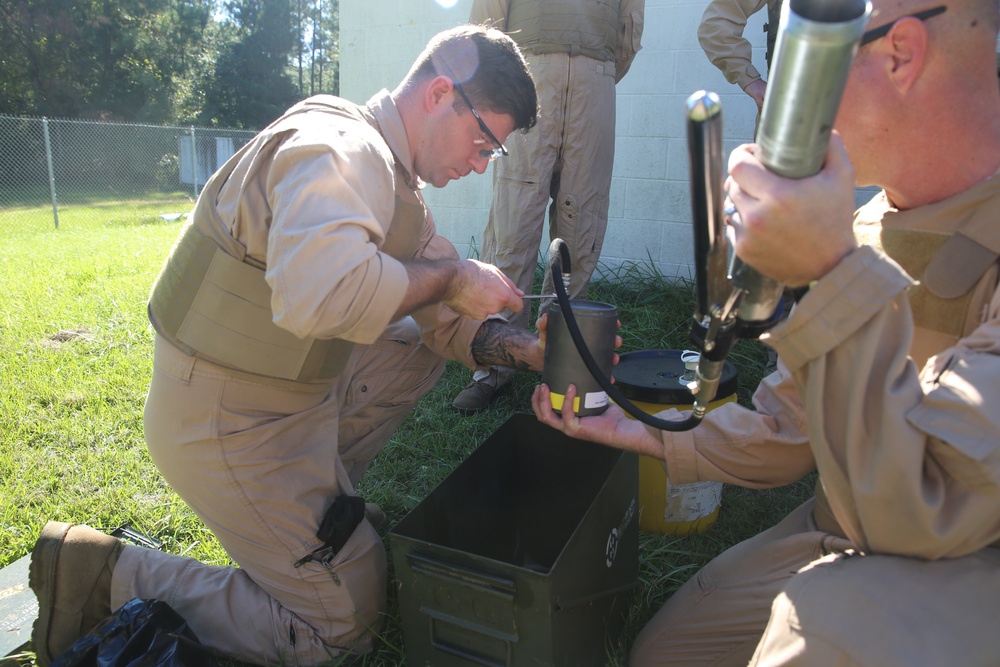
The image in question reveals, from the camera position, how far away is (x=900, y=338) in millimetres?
1282

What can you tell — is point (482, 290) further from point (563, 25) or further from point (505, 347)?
point (563, 25)

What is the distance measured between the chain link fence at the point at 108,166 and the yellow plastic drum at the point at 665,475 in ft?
52.4

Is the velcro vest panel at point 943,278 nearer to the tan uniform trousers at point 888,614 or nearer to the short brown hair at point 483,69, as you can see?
the tan uniform trousers at point 888,614

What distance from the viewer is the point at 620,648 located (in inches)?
91.7

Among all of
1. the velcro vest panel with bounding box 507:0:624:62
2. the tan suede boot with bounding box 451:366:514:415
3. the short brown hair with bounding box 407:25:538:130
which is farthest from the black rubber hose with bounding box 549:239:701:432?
the velcro vest panel with bounding box 507:0:624:62

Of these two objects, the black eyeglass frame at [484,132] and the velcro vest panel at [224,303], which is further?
the black eyeglass frame at [484,132]

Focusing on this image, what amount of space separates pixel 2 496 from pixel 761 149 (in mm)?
3470

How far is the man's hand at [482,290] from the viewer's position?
88.9 inches

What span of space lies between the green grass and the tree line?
25369 mm

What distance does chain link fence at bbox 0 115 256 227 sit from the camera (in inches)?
692

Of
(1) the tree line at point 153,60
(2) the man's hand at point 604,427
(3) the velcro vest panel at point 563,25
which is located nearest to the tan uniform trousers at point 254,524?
(2) the man's hand at point 604,427

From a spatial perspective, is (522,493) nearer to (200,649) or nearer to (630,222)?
(200,649)

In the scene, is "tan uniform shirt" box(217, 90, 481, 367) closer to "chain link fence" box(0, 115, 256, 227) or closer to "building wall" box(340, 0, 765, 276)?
"building wall" box(340, 0, 765, 276)

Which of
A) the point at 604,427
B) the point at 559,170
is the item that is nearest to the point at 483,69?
the point at 604,427
